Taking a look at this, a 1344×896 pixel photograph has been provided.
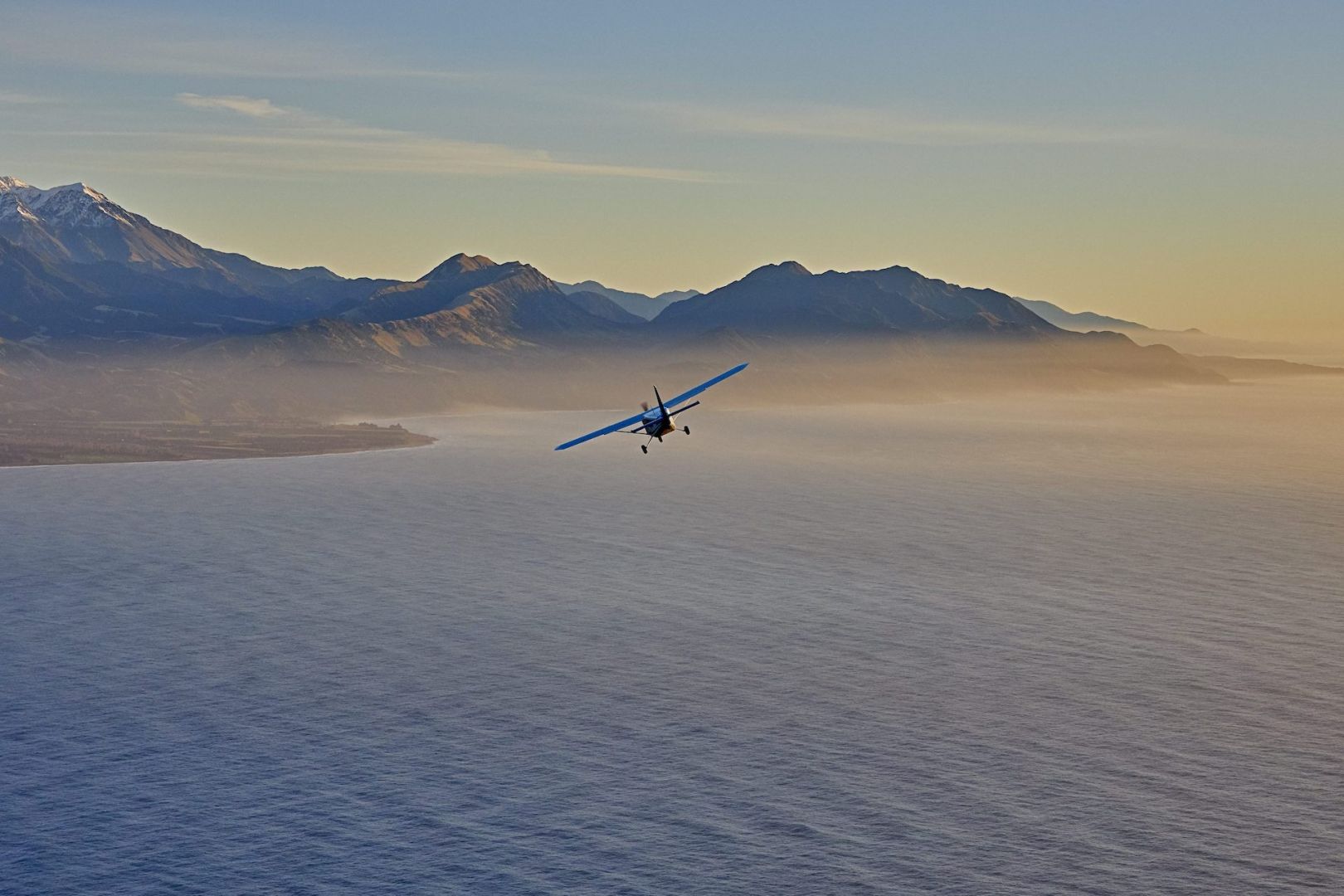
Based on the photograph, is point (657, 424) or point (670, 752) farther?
point (657, 424)

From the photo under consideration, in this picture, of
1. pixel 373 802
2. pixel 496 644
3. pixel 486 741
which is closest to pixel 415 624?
pixel 496 644

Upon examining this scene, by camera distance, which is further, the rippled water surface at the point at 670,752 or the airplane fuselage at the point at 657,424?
the airplane fuselage at the point at 657,424

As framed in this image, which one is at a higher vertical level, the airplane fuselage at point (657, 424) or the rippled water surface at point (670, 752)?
the airplane fuselage at point (657, 424)

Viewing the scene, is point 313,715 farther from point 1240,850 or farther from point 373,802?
point 1240,850

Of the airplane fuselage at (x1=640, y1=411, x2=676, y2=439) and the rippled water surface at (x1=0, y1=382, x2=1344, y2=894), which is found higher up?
the airplane fuselage at (x1=640, y1=411, x2=676, y2=439)

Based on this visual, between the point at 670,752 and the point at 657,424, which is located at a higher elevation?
the point at 657,424

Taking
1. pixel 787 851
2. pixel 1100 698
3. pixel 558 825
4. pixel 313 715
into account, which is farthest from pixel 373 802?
pixel 1100 698

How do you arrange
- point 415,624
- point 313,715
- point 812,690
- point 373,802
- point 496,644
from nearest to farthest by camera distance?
point 373,802
point 313,715
point 812,690
point 496,644
point 415,624

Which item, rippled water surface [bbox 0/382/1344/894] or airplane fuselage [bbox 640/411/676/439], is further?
airplane fuselage [bbox 640/411/676/439]

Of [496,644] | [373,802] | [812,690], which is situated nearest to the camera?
[373,802]

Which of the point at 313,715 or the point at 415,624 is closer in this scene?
the point at 313,715
